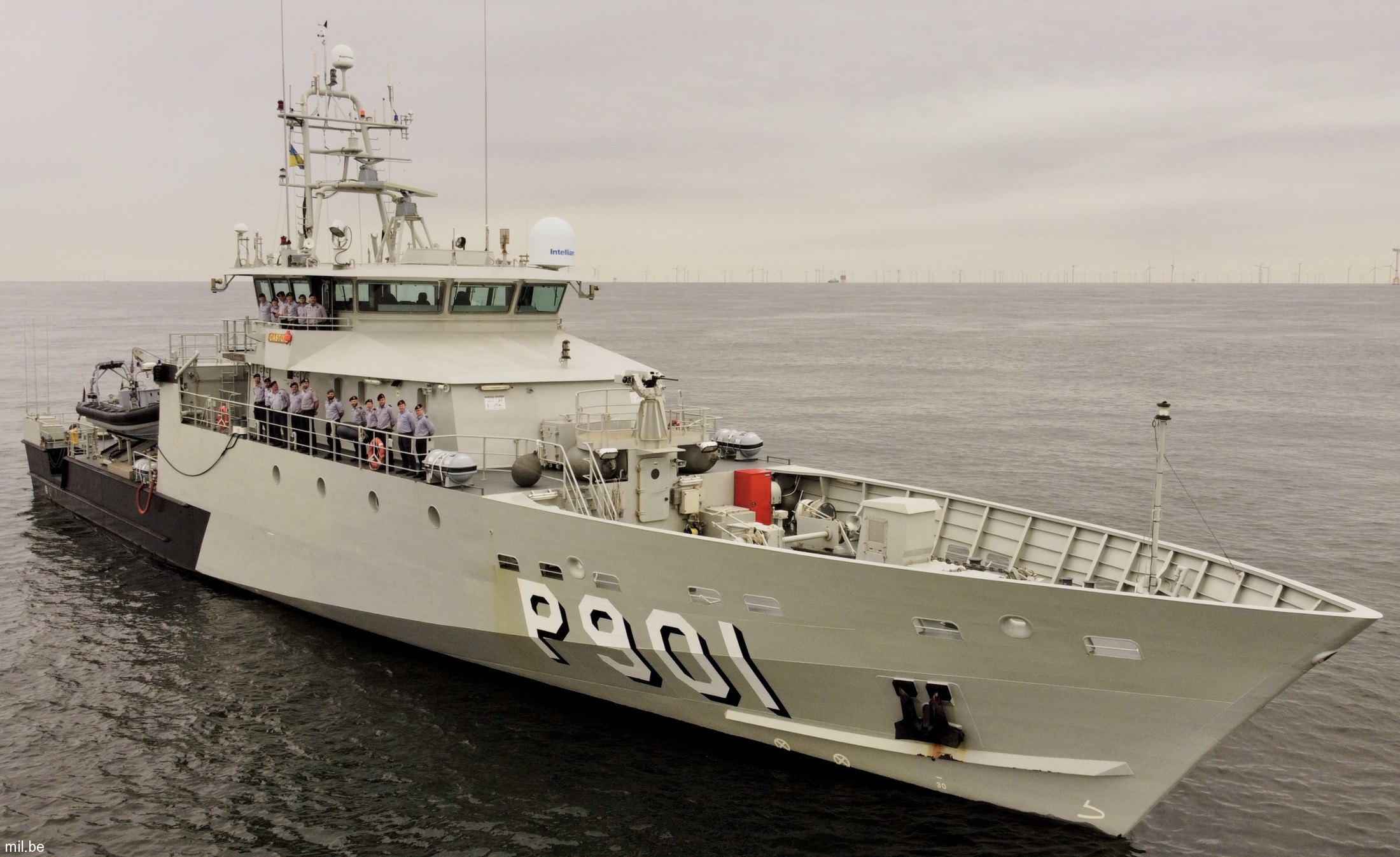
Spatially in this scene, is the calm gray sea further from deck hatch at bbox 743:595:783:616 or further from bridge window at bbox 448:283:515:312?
bridge window at bbox 448:283:515:312

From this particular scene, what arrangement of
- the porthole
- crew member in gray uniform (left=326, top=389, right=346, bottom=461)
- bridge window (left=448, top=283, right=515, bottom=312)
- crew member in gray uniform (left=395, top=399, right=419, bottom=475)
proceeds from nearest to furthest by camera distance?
1. the porthole
2. crew member in gray uniform (left=395, top=399, right=419, bottom=475)
3. crew member in gray uniform (left=326, top=389, right=346, bottom=461)
4. bridge window (left=448, top=283, right=515, bottom=312)

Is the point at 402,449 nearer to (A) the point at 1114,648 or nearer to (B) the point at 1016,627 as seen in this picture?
(B) the point at 1016,627

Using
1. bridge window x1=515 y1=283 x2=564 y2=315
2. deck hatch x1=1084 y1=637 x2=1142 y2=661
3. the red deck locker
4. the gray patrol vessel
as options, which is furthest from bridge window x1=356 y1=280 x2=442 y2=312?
deck hatch x1=1084 y1=637 x2=1142 y2=661

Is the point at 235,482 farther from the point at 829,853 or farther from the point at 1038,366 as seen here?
the point at 1038,366

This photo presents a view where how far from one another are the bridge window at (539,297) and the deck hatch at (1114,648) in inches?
447

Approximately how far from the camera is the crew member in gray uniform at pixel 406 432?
15562 millimetres

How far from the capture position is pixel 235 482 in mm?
18984

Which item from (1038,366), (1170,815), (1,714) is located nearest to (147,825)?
(1,714)

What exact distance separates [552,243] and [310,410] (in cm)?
524

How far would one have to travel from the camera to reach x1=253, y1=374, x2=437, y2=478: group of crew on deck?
15656 mm

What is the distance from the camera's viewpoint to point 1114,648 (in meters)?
10.6

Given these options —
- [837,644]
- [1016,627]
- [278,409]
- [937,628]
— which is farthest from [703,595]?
[278,409]

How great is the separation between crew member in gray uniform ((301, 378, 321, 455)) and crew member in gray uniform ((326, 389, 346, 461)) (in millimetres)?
218

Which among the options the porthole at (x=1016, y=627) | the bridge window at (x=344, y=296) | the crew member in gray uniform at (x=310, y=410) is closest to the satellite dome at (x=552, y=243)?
the bridge window at (x=344, y=296)
